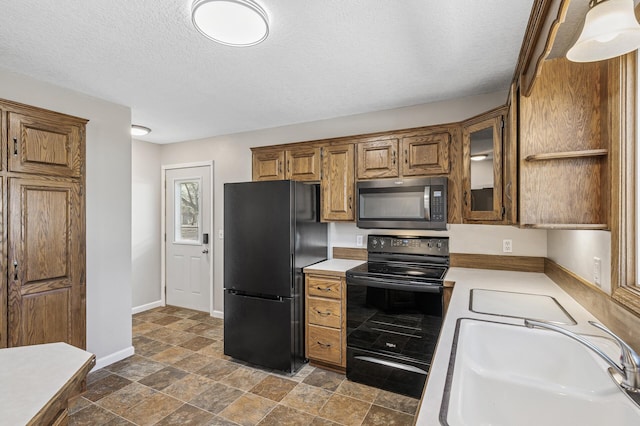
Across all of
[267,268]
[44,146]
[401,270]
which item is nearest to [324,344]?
[267,268]

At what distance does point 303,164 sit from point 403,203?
3.56 feet

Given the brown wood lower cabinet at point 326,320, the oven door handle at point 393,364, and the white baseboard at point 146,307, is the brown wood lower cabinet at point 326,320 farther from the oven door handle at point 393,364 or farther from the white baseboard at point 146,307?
the white baseboard at point 146,307

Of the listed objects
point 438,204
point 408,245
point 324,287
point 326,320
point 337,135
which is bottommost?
point 326,320

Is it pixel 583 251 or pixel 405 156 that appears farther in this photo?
pixel 405 156

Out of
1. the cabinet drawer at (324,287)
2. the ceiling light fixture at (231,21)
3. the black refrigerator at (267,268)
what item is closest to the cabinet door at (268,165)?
the black refrigerator at (267,268)

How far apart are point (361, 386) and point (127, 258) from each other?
244cm

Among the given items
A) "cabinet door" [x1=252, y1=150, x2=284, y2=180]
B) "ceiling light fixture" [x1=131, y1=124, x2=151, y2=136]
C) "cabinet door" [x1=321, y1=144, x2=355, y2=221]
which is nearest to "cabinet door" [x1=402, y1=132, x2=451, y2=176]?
"cabinet door" [x1=321, y1=144, x2=355, y2=221]

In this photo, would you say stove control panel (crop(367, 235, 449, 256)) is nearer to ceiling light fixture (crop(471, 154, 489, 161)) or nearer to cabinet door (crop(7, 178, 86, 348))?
ceiling light fixture (crop(471, 154, 489, 161))

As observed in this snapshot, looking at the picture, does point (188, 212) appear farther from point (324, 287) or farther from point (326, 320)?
point (326, 320)

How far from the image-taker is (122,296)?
3096mm

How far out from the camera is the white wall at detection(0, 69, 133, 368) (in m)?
2.81

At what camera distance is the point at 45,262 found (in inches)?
92.0

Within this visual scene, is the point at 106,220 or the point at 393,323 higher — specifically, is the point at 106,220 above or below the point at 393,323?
above

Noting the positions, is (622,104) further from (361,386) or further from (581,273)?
Result: (361,386)
